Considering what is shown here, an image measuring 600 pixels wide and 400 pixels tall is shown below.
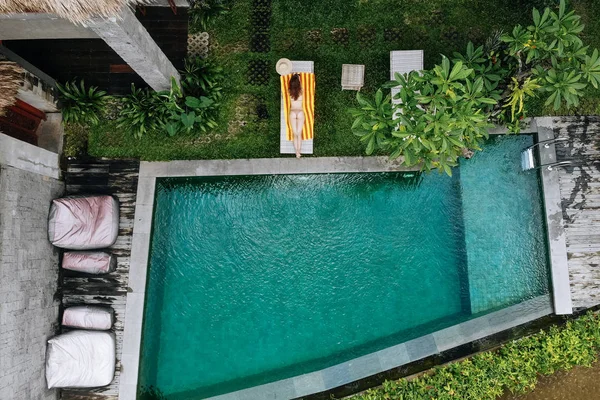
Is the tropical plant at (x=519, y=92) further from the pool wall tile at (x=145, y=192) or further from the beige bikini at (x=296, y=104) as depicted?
the pool wall tile at (x=145, y=192)

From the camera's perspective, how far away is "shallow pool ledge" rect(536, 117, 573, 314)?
26.7ft

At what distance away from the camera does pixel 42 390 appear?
777cm

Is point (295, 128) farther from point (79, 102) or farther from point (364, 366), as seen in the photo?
point (364, 366)

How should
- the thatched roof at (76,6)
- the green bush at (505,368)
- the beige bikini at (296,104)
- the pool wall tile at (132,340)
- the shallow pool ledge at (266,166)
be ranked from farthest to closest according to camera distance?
1. the shallow pool ledge at (266,166)
2. the pool wall tile at (132,340)
3. the beige bikini at (296,104)
4. the green bush at (505,368)
5. the thatched roof at (76,6)

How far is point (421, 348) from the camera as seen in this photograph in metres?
8.12

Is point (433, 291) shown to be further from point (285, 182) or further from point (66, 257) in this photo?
point (66, 257)

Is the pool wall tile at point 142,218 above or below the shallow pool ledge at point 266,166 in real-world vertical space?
below

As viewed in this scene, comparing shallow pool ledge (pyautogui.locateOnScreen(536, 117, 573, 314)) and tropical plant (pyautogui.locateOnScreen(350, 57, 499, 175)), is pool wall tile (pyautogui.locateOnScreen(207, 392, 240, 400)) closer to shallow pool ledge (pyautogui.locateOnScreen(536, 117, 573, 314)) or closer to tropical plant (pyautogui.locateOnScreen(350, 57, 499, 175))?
tropical plant (pyautogui.locateOnScreen(350, 57, 499, 175))

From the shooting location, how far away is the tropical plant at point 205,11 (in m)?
8.43

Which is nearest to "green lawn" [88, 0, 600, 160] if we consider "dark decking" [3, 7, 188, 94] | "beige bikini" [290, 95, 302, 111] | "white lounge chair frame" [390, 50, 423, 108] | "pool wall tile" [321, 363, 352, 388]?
"white lounge chair frame" [390, 50, 423, 108]

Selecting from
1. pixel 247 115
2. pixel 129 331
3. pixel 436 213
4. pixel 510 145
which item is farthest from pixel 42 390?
pixel 510 145

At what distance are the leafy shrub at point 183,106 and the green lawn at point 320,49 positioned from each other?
23cm

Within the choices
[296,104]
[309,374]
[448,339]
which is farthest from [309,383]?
[296,104]

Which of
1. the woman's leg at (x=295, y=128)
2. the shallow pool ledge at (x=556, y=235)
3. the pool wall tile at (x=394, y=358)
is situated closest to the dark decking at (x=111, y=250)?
the woman's leg at (x=295, y=128)
